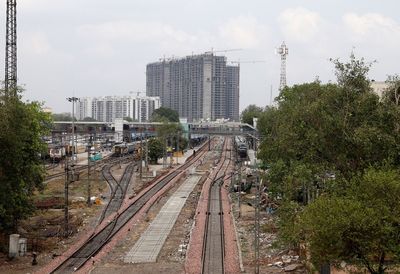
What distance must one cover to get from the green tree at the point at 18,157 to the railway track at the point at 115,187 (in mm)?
8381

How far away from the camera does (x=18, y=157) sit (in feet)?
85.4

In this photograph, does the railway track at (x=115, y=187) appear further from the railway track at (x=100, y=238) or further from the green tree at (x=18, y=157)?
the green tree at (x=18, y=157)

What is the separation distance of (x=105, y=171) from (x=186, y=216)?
30497 millimetres

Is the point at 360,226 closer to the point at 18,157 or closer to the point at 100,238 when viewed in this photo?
the point at 18,157

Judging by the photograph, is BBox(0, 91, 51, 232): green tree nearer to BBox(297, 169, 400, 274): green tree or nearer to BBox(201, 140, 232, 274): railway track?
BBox(201, 140, 232, 274): railway track

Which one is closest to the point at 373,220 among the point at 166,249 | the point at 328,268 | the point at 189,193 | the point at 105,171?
the point at 328,268

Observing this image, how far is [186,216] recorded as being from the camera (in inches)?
1510

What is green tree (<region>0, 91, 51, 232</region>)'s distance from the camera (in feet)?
80.6

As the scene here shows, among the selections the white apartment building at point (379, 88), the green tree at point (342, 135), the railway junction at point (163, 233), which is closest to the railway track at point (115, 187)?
the railway junction at point (163, 233)

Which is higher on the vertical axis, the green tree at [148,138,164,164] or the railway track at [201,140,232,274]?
the green tree at [148,138,164,164]

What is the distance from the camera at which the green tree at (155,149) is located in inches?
3127

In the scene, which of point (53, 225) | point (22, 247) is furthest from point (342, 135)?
point (53, 225)

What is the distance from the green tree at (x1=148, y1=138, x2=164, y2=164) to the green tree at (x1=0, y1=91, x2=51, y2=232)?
49.0 m

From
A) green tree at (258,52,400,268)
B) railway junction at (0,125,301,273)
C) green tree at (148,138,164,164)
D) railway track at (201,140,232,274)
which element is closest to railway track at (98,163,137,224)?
railway junction at (0,125,301,273)
